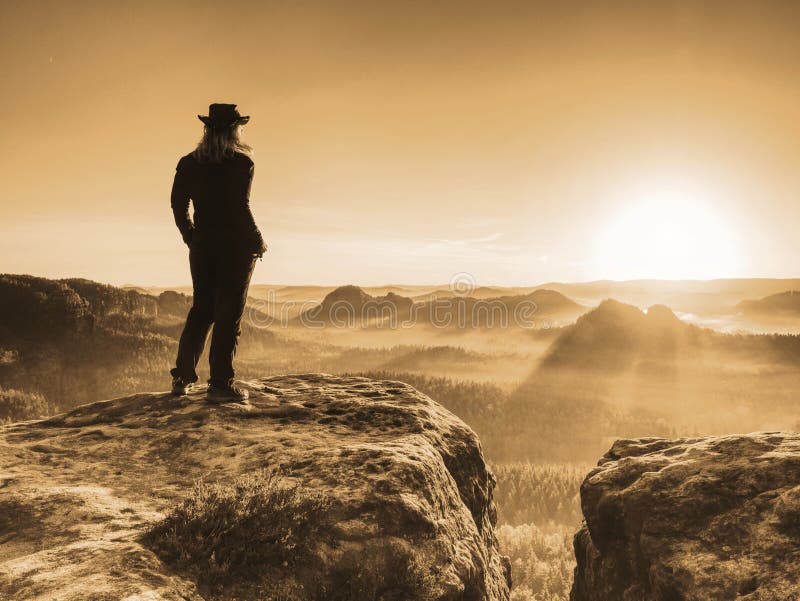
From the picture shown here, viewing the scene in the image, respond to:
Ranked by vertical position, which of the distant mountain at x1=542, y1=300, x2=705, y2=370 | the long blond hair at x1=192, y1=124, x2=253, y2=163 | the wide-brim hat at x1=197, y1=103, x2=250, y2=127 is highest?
the wide-brim hat at x1=197, y1=103, x2=250, y2=127

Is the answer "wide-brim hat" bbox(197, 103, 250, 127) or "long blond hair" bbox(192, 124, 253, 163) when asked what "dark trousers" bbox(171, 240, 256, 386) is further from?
"wide-brim hat" bbox(197, 103, 250, 127)

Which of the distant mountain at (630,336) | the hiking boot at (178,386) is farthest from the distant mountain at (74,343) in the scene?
the distant mountain at (630,336)

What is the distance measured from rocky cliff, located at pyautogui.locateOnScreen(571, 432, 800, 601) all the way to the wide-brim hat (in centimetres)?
713

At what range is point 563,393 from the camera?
154 ft

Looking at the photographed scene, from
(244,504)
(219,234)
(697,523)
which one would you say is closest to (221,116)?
(219,234)

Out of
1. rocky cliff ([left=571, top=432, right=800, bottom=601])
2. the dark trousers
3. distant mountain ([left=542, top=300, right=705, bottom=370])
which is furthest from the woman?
distant mountain ([left=542, top=300, right=705, bottom=370])

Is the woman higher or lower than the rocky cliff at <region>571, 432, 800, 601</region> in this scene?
higher

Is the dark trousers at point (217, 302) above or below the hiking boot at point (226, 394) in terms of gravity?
above

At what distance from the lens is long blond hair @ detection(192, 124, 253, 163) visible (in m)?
7.25

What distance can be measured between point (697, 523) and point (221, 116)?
7.84m

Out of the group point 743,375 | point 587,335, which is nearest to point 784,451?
→ point 743,375

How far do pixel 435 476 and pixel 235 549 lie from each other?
8.16 feet

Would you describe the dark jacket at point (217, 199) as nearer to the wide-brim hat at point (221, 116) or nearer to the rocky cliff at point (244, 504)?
the wide-brim hat at point (221, 116)

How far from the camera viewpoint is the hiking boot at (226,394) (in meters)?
7.61
